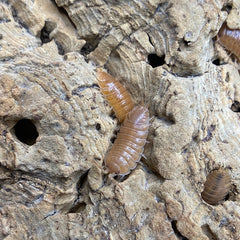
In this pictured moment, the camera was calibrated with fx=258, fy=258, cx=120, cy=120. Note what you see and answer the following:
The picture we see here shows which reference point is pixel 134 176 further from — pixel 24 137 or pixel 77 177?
pixel 24 137

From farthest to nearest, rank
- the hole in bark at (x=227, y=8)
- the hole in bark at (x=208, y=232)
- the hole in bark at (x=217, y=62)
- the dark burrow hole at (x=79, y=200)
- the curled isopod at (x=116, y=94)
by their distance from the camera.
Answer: the hole in bark at (x=217, y=62), the hole in bark at (x=227, y=8), the curled isopod at (x=116, y=94), the dark burrow hole at (x=79, y=200), the hole in bark at (x=208, y=232)

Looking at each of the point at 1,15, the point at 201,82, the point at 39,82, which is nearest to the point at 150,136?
the point at 201,82

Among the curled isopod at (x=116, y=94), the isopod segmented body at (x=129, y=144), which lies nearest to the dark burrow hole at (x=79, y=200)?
the isopod segmented body at (x=129, y=144)

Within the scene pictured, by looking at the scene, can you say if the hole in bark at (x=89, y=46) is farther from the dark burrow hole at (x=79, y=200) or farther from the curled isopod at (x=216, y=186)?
the curled isopod at (x=216, y=186)

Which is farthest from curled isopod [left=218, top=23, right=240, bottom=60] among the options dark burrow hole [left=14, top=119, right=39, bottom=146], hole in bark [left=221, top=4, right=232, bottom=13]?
dark burrow hole [left=14, top=119, right=39, bottom=146]

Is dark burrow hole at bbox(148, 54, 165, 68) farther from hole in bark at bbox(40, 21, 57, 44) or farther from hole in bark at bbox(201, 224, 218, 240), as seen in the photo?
hole in bark at bbox(201, 224, 218, 240)

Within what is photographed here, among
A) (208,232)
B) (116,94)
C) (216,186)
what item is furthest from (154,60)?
(208,232)

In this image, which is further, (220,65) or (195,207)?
(220,65)

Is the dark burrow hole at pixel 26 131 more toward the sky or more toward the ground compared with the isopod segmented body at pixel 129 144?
more toward the ground
